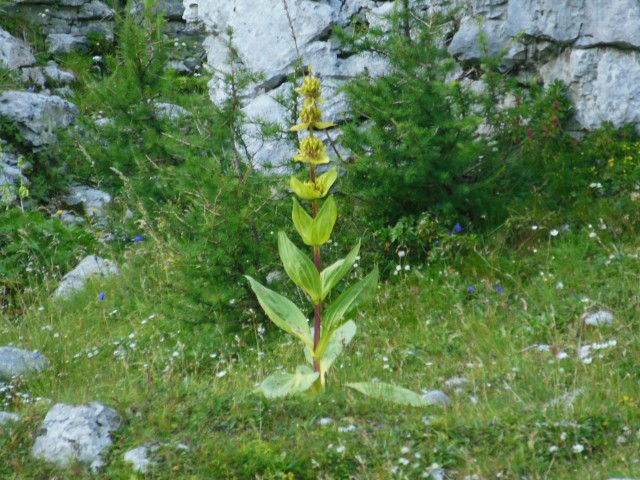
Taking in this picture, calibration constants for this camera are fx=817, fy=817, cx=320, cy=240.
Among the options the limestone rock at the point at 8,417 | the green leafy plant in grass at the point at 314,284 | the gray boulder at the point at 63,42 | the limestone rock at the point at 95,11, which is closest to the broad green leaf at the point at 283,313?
the green leafy plant in grass at the point at 314,284

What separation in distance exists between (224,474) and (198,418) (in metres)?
0.51

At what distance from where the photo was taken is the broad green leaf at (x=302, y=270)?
16.1 feet

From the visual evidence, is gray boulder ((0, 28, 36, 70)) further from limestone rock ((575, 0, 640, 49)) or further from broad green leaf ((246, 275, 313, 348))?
broad green leaf ((246, 275, 313, 348))

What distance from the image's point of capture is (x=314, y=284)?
495 cm

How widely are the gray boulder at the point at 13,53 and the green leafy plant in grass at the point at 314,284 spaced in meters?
8.49

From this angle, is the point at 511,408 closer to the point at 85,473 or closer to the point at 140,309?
the point at 85,473

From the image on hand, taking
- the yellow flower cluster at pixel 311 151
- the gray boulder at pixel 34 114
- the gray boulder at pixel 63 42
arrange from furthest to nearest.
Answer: the gray boulder at pixel 63 42 < the gray boulder at pixel 34 114 < the yellow flower cluster at pixel 311 151

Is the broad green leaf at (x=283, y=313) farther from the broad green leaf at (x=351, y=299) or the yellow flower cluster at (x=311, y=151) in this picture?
the yellow flower cluster at (x=311, y=151)

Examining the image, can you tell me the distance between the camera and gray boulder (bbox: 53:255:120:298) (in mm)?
7727

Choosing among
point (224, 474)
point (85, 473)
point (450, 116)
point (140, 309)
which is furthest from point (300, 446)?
point (450, 116)

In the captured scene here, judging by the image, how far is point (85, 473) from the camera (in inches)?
158

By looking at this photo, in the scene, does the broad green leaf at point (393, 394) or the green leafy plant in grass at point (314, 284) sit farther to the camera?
the green leafy plant in grass at point (314, 284)

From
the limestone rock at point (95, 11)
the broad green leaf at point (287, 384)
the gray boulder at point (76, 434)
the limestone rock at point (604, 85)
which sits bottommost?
Answer: the gray boulder at point (76, 434)

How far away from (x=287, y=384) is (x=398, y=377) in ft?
2.51
